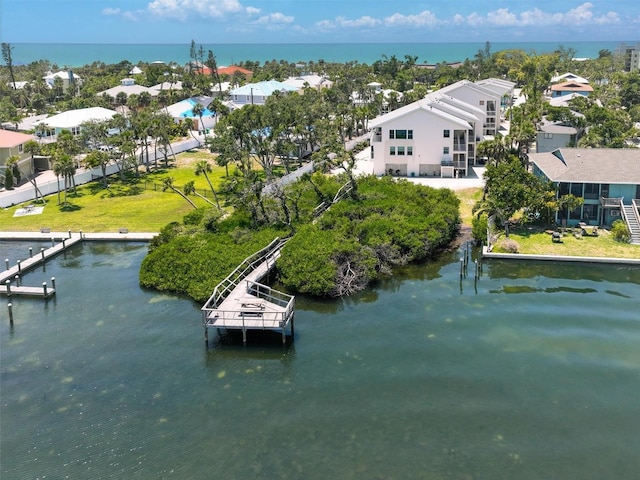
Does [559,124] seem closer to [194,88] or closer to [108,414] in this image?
[108,414]

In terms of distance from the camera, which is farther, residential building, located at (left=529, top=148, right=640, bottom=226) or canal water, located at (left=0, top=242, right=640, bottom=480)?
residential building, located at (left=529, top=148, right=640, bottom=226)

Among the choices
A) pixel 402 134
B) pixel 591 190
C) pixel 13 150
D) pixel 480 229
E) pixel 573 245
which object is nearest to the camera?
pixel 573 245

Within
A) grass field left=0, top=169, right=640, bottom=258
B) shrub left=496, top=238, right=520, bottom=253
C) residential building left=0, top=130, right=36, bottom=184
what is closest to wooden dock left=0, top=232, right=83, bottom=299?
grass field left=0, top=169, right=640, bottom=258

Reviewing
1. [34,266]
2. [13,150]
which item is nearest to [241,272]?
[34,266]

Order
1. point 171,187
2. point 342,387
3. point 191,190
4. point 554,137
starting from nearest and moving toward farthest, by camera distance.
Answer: point 342,387, point 191,190, point 171,187, point 554,137

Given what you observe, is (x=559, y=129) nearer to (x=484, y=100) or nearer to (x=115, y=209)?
(x=484, y=100)

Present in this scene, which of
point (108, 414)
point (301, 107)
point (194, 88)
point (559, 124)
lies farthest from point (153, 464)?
point (194, 88)

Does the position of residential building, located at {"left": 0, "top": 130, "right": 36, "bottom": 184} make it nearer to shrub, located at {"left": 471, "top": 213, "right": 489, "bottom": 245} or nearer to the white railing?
the white railing
